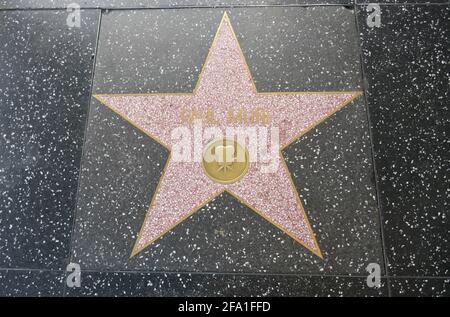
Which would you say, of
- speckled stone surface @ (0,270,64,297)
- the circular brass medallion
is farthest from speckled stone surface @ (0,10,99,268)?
the circular brass medallion

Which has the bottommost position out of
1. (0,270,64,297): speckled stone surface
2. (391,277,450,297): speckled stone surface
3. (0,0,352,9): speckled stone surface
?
(391,277,450,297): speckled stone surface

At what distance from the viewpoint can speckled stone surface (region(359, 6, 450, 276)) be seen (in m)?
1.20

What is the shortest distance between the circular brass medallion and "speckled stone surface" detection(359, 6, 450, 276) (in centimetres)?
44

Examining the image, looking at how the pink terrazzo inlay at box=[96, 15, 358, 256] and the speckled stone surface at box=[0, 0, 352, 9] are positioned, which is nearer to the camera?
the pink terrazzo inlay at box=[96, 15, 358, 256]

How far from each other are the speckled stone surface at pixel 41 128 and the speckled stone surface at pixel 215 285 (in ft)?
0.49

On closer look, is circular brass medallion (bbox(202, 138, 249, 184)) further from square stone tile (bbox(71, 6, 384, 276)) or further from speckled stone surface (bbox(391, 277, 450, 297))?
speckled stone surface (bbox(391, 277, 450, 297))

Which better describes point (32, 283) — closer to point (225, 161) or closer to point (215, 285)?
point (215, 285)

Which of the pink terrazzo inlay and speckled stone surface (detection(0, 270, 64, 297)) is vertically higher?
the pink terrazzo inlay

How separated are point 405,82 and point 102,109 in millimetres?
1036

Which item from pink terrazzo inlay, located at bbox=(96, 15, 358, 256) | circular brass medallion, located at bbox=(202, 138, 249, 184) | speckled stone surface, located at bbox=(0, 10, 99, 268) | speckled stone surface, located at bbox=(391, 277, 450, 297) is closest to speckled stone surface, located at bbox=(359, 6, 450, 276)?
speckled stone surface, located at bbox=(391, 277, 450, 297)

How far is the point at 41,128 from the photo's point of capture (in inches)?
52.4

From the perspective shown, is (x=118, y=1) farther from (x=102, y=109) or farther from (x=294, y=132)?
(x=294, y=132)

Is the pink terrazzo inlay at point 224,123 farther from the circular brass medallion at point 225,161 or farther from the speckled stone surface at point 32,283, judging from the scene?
the speckled stone surface at point 32,283

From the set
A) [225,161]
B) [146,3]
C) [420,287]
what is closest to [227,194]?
[225,161]
